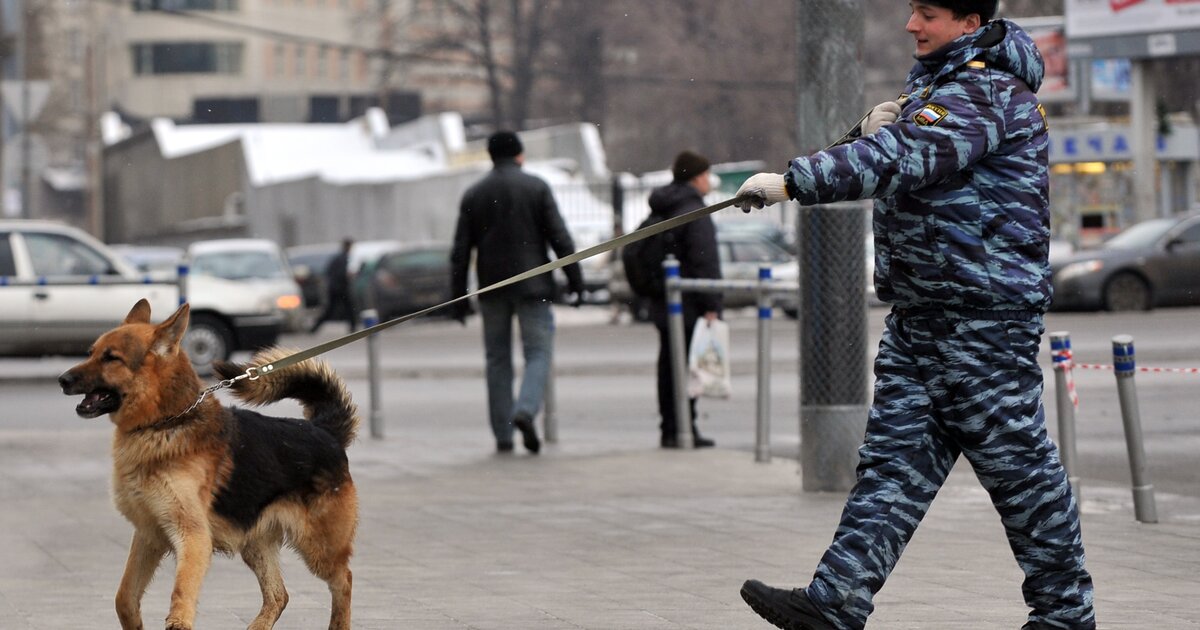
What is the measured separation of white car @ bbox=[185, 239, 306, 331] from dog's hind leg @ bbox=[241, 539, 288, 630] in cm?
1315

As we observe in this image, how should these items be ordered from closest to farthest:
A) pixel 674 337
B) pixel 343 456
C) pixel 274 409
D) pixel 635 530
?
pixel 343 456, pixel 635 530, pixel 674 337, pixel 274 409

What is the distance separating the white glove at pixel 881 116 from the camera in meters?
4.91

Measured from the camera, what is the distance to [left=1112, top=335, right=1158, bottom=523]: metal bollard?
8.11m

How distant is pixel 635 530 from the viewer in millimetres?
8336

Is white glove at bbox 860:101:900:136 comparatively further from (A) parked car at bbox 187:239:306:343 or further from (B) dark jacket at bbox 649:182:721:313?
(A) parked car at bbox 187:239:306:343

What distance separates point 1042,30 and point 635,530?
32.9 m

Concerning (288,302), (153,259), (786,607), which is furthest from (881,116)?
(153,259)

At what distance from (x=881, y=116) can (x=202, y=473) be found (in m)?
2.22

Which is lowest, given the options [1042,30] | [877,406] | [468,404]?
[468,404]

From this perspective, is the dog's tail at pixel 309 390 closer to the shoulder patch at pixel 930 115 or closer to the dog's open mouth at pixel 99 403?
the dog's open mouth at pixel 99 403

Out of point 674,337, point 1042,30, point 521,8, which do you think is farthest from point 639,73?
point 674,337

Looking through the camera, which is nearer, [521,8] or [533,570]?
[533,570]

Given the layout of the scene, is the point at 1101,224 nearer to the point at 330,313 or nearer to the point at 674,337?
the point at 330,313

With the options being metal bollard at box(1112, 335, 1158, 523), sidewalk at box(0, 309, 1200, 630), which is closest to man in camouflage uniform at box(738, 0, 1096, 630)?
sidewalk at box(0, 309, 1200, 630)
